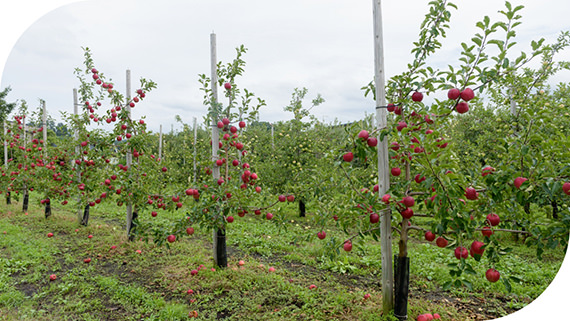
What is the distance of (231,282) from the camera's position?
314cm

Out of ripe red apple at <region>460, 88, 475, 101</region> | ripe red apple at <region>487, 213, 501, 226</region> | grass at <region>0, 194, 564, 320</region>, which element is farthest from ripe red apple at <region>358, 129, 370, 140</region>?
ripe red apple at <region>487, 213, 501, 226</region>

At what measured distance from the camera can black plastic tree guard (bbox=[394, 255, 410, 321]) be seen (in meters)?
2.24

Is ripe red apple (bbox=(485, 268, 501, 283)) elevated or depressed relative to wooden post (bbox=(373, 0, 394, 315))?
depressed

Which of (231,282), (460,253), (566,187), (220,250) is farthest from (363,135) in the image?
(220,250)

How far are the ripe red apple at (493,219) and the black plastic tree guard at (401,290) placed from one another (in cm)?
65

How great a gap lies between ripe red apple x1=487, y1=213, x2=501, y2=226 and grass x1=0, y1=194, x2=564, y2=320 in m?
0.81

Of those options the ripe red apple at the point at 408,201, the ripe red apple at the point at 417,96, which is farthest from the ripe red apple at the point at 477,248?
the ripe red apple at the point at 417,96

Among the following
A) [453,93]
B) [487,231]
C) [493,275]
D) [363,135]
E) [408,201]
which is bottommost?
[493,275]

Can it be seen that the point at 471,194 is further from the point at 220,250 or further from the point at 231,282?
the point at 220,250

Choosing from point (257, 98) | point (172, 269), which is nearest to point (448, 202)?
point (257, 98)

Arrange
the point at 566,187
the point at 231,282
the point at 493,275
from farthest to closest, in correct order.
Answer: the point at 231,282, the point at 493,275, the point at 566,187

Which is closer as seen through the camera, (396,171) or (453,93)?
(453,93)

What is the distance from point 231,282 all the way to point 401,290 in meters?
1.65

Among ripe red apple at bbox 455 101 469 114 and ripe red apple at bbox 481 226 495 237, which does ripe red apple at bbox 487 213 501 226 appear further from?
ripe red apple at bbox 455 101 469 114
